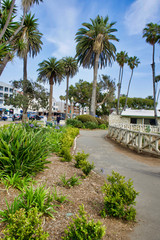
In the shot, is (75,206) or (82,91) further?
(82,91)

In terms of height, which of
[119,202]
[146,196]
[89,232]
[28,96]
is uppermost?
[28,96]

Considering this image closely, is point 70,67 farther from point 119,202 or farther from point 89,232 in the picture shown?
point 89,232

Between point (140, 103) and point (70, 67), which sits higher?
point (70, 67)

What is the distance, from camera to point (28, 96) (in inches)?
953

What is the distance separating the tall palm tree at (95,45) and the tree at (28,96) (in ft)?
28.2

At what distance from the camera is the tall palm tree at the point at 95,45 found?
2402 cm

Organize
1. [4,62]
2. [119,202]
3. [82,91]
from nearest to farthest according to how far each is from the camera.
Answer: [119,202] < [4,62] < [82,91]

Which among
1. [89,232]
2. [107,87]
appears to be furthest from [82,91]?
[89,232]

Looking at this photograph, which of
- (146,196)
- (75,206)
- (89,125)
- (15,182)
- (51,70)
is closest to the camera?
(75,206)

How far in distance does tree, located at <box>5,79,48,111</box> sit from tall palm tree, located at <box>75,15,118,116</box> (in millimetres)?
8610

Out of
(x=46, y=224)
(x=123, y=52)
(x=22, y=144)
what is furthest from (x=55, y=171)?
(x=123, y=52)

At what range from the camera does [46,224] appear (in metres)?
2.03

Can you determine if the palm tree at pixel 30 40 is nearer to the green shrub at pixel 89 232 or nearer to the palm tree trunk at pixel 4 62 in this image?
the palm tree trunk at pixel 4 62

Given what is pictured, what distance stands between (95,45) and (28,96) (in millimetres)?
13518
